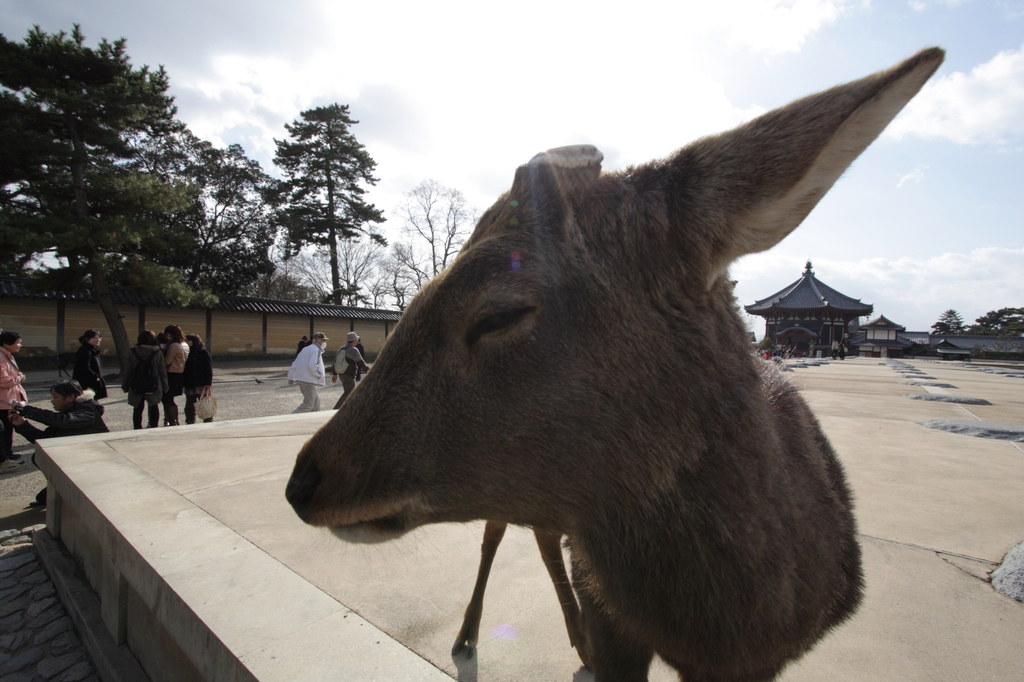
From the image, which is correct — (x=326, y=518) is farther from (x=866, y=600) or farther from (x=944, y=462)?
(x=944, y=462)

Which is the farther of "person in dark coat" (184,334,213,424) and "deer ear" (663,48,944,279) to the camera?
"person in dark coat" (184,334,213,424)

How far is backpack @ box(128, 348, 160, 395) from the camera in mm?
6824

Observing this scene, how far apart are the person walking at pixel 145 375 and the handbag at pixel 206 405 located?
538 mm

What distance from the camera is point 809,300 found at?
43469mm

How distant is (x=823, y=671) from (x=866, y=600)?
0.59 m

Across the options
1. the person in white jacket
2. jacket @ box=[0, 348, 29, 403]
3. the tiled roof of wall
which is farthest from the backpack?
the tiled roof of wall

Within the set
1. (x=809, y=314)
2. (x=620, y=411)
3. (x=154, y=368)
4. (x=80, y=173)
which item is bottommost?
(x=154, y=368)

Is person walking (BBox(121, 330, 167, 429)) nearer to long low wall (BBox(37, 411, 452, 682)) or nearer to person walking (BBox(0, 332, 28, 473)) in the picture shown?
person walking (BBox(0, 332, 28, 473))

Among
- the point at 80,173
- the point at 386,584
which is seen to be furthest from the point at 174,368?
the point at 80,173

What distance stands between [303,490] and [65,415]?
235 inches

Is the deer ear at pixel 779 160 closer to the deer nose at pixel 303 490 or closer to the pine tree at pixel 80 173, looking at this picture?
the deer nose at pixel 303 490

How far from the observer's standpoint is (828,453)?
5.83ft

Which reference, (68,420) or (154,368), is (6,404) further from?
(68,420)

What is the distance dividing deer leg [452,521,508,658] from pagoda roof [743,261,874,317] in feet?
150
